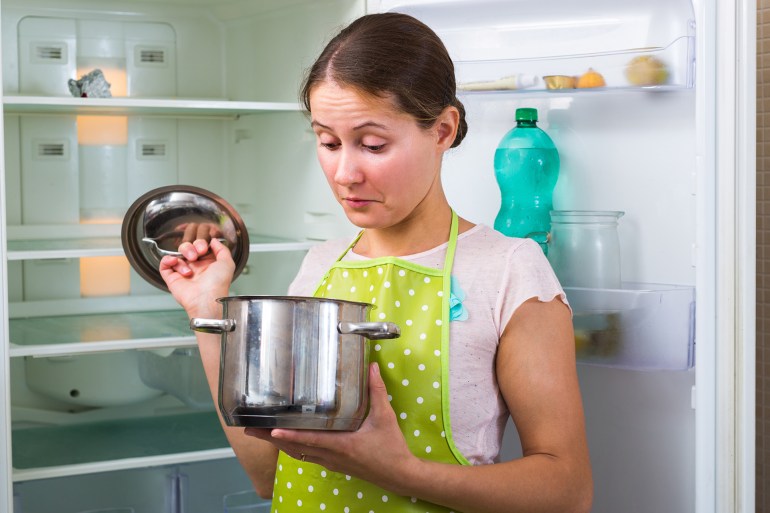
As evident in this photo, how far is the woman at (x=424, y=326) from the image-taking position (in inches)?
39.9

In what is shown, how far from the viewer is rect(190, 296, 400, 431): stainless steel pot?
915mm

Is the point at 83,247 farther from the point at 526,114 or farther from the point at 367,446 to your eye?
the point at 367,446

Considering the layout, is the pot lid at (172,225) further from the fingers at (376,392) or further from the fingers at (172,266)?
the fingers at (376,392)

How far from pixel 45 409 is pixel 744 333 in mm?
1517

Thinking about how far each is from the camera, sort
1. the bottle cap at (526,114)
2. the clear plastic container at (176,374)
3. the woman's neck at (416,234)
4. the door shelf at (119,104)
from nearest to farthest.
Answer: the woman's neck at (416,234)
the bottle cap at (526,114)
the door shelf at (119,104)
the clear plastic container at (176,374)

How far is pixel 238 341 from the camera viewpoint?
0.94 m

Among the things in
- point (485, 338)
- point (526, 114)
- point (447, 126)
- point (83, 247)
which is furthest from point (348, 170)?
point (83, 247)

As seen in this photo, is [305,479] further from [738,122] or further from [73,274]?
[73,274]

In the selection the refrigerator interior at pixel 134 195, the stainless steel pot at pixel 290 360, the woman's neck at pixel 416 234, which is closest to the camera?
the stainless steel pot at pixel 290 360

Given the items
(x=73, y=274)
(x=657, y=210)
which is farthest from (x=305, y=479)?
(x=73, y=274)

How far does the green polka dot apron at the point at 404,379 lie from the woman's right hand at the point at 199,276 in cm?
16

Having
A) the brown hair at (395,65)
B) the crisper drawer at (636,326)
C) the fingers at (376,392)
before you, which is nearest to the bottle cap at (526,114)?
the crisper drawer at (636,326)

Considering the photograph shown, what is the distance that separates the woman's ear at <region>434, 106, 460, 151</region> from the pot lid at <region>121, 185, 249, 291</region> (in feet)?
1.68

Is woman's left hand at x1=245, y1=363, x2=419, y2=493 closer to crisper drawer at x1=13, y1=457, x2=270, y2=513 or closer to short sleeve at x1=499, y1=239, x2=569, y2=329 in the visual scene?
short sleeve at x1=499, y1=239, x2=569, y2=329
